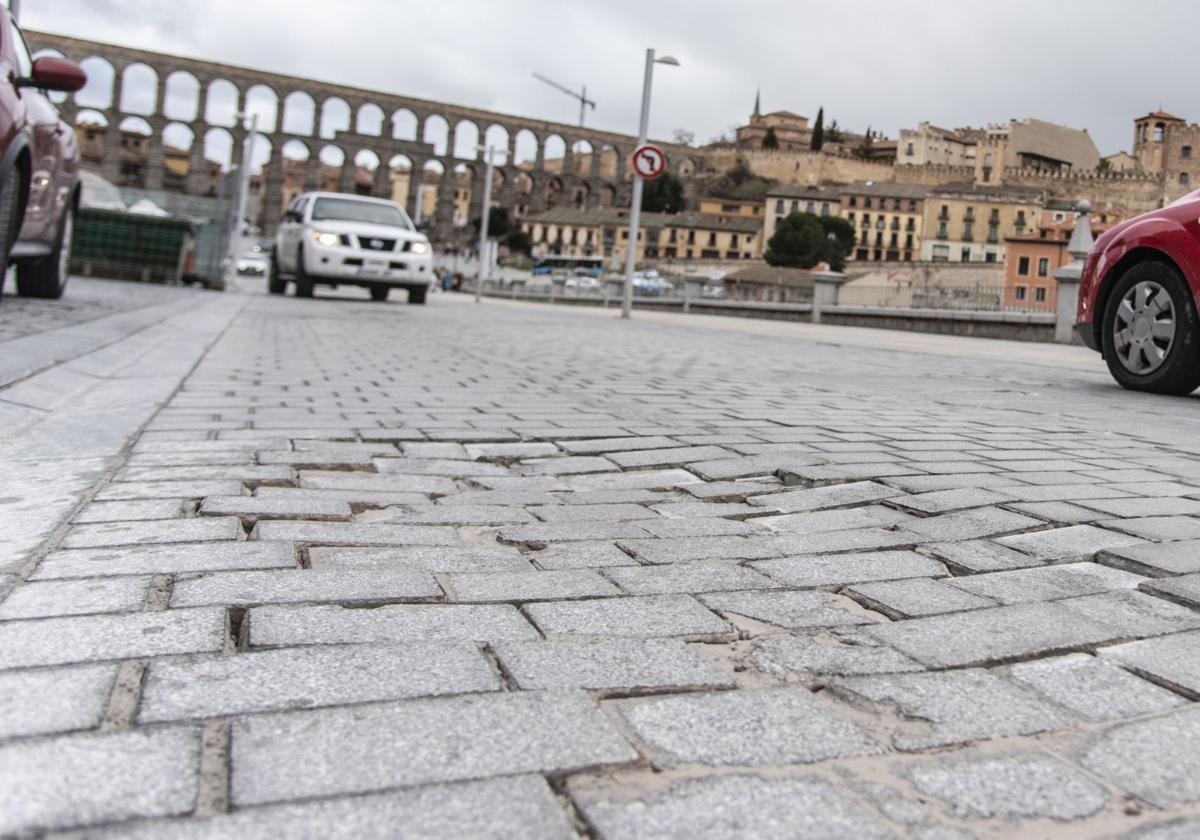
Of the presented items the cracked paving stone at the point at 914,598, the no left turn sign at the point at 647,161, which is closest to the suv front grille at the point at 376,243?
the no left turn sign at the point at 647,161

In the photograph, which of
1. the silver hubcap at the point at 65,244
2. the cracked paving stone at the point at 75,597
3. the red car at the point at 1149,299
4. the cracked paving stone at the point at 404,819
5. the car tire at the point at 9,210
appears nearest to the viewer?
the cracked paving stone at the point at 404,819

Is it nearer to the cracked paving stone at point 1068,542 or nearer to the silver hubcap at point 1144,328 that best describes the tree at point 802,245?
the silver hubcap at point 1144,328

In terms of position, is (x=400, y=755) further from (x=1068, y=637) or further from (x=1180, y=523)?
(x=1180, y=523)

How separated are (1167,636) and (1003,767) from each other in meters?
0.75

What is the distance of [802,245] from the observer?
109m

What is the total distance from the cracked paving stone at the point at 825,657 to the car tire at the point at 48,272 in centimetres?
850

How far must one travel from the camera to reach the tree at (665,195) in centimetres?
13138

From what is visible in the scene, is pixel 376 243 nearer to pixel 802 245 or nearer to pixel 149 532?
pixel 149 532

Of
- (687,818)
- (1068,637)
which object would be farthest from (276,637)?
(1068,637)

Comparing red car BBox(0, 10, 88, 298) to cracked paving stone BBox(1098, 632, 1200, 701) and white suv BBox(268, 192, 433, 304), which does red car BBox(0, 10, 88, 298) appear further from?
white suv BBox(268, 192, 433, 304)

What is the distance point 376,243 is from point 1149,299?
1249cm

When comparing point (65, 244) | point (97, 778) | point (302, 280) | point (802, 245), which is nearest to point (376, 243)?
point (302, 280)

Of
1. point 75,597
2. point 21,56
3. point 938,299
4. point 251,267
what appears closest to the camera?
point 75,597

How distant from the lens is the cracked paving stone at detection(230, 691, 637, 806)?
4.43 feet
